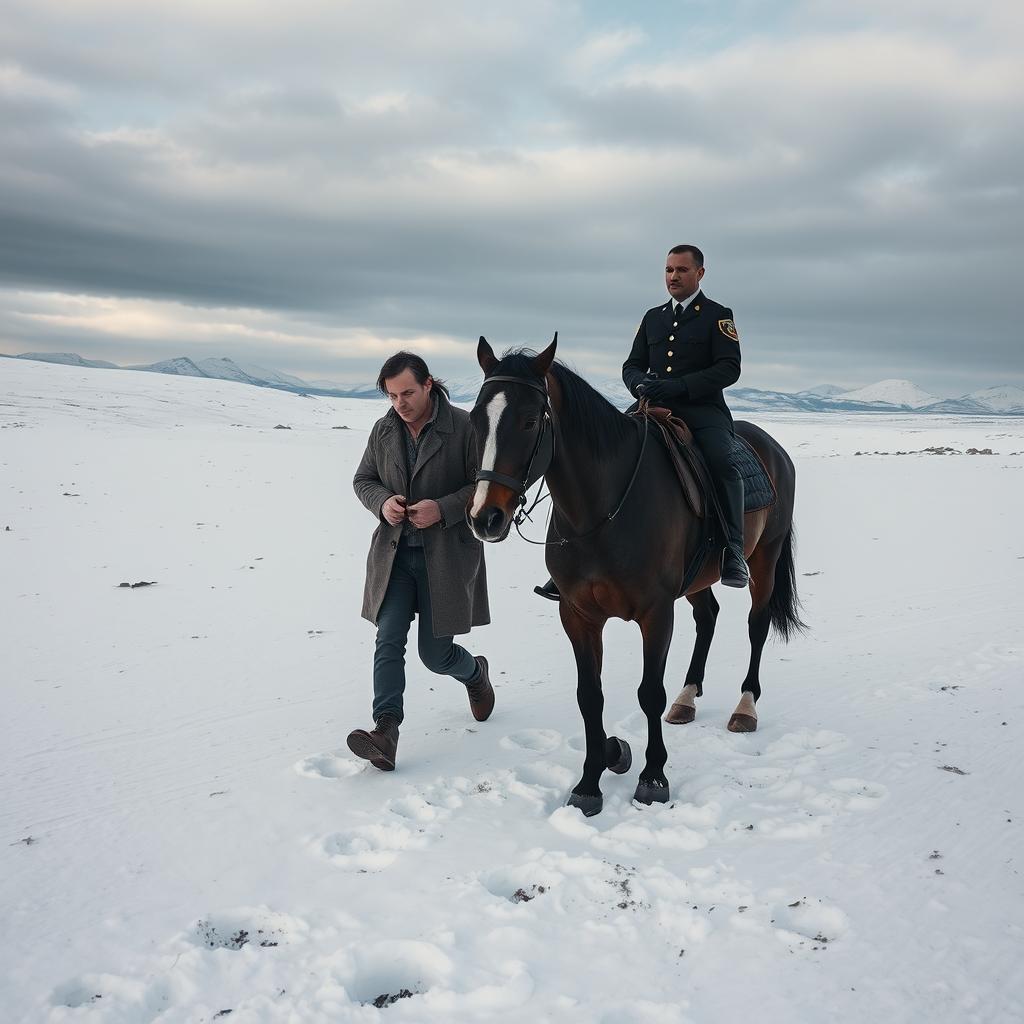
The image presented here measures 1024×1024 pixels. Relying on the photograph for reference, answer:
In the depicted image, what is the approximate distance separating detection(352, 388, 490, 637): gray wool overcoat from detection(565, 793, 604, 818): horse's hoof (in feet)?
3.96

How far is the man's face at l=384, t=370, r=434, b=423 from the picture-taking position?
14.8 ft

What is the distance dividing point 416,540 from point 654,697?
68.9 inches

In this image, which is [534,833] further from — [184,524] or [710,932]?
[184,524]

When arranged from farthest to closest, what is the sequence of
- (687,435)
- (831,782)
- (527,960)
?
(687,435) < (831,782) < (527,960)

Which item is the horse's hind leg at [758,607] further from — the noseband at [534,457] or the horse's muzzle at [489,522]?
the horse's muzzle at [489,522]

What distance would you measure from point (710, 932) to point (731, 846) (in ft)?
2.45

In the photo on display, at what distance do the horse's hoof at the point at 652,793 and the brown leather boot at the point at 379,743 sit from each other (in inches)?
58.3

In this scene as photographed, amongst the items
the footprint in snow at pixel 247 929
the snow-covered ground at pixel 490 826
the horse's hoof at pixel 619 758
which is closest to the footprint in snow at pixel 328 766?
the snow-covered ground at pixel 490 826

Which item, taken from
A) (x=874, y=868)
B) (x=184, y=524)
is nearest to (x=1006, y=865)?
(x=874, y=868)

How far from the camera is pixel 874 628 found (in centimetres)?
793

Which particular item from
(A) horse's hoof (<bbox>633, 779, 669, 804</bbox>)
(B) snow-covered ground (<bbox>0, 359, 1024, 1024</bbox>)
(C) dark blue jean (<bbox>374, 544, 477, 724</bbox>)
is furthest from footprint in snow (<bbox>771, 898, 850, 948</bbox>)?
(C) dark blue jean (<bbox>374, 544, 477, 724</bbox>)

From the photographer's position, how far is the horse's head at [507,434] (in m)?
3.62

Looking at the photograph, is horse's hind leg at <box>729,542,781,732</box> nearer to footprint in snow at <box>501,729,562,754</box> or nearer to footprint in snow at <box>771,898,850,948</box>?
footprint in snow at <box>501,729,562,754</box>

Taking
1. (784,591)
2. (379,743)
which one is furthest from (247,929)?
(784,591)
